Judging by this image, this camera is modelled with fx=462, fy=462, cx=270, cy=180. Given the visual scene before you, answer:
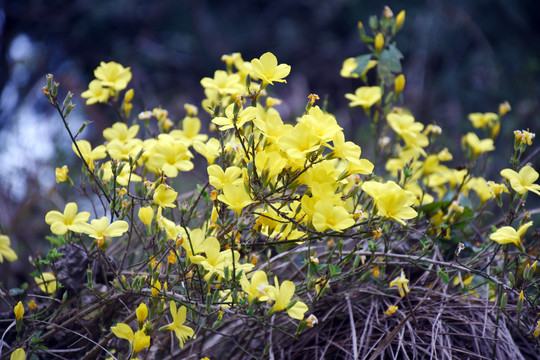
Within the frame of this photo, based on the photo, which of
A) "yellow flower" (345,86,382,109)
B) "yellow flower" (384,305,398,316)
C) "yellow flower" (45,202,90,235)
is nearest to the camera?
"yellow flower" (45,202,90,235)

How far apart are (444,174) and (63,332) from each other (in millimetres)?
1375

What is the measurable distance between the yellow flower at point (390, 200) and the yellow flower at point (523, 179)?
1.08ft

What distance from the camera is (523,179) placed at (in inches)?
46.9

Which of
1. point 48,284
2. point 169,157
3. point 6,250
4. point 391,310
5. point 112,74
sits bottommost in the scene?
point 391,310

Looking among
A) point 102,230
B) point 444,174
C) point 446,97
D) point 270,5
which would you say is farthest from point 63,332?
point 270,5

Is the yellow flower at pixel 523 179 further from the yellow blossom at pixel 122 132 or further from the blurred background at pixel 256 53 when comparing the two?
the blurred background at pixel 256 53

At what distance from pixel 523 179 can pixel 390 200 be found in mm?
438

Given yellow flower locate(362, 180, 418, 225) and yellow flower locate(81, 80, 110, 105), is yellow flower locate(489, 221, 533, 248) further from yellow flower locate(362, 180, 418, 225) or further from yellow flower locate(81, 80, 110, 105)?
yellow flower locate(81, 80, 110, 105)

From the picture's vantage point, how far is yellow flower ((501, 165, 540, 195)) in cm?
116

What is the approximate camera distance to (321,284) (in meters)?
1.16

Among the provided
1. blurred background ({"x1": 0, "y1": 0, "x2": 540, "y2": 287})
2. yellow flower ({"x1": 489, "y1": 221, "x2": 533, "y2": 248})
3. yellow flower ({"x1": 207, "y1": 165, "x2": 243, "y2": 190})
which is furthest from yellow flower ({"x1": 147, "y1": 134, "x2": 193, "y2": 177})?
blurred background ({"x1": 0, "y1": 0, "x2": 540, "y2": 287})

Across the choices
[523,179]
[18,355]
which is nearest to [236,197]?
[18,355]

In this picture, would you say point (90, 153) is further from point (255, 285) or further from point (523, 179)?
point (523, 179)

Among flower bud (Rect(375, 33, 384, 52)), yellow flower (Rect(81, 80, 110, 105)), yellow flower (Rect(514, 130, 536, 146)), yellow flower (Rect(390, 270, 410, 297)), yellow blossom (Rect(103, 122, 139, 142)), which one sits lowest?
yellow flower (Rect(390, 270, 410, 297))
